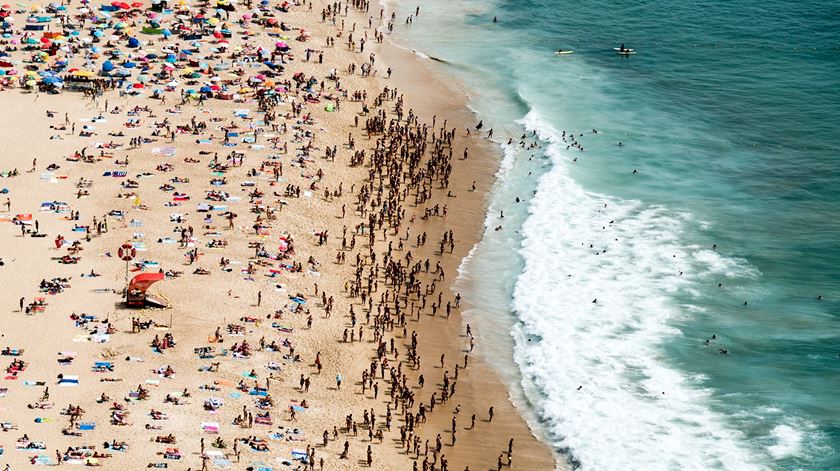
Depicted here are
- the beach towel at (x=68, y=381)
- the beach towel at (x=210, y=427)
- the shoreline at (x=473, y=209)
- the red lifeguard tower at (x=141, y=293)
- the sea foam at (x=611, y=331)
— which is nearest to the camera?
the beach towel at (x=210, y=427)

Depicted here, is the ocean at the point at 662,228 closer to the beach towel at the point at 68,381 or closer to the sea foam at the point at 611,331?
the sea foam at the point at 611,331

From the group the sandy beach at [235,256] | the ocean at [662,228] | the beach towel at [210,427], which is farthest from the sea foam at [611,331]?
the beach towel at [210,427]

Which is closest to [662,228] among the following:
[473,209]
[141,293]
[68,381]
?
[473,209]

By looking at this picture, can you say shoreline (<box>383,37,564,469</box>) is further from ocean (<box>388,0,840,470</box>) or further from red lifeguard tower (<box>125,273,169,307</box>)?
red lifeguard tower (<box>125,273,169,307</box>)

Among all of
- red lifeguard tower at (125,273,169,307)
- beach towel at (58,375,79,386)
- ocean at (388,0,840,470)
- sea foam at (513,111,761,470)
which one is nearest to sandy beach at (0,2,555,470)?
beach towel at (58,375,79,386)

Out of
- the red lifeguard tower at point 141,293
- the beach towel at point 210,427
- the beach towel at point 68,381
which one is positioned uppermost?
the red lifeguard tower at point 141,293

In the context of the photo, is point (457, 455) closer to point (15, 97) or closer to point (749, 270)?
point (749, 270)
